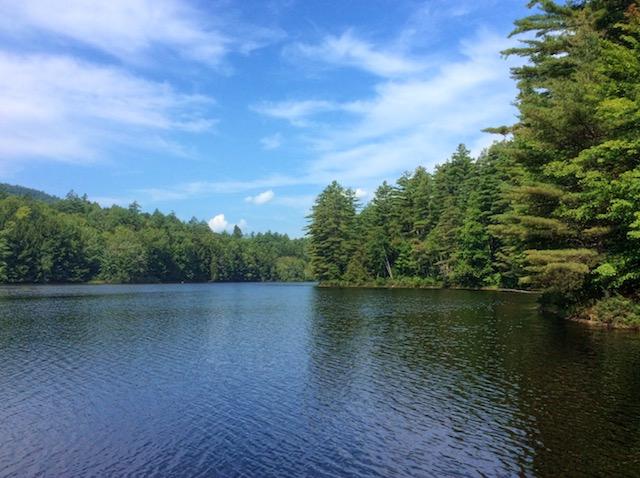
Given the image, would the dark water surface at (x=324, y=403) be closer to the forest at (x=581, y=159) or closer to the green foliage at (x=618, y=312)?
the green foliage at (x=618, y=312)

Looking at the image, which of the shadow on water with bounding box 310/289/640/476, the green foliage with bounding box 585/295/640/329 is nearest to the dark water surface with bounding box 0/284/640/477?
the shadow on water with bounding box 310/289/640/476

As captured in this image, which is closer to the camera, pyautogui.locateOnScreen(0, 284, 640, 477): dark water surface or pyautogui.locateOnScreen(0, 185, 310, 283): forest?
pyautogui.locateOnScreen(0, 284, 640, 477): dark water surface

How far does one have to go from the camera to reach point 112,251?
448 ft

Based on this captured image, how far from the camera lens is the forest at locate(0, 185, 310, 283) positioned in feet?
384

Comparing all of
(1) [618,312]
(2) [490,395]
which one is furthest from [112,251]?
(2) [490,395]

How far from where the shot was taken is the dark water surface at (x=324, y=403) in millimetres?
12039

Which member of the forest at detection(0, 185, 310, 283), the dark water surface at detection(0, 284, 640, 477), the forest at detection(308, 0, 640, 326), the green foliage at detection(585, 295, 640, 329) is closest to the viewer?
the dark water surface at detection(0, 284, 640, 477)

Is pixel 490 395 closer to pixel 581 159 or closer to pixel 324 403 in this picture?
pixel 324 403

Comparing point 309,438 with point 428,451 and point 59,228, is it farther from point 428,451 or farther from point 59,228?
point 59,228

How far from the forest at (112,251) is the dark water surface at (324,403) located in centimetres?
9751

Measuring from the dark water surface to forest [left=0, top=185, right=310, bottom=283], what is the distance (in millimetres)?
97511

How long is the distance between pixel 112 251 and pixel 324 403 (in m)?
134

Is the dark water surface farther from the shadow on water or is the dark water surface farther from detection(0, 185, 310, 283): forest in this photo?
detection(0, 185, 310, 283): forest

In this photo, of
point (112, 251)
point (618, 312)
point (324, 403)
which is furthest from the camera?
point (112, 251)
